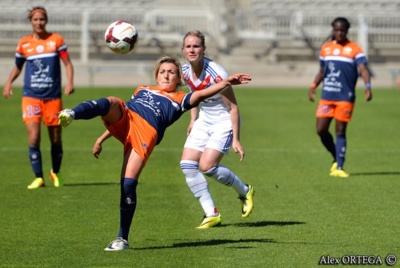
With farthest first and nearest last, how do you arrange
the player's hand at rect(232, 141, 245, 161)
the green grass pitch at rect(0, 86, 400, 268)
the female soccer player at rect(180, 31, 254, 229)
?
the female soccer player at rect(180, 31, 254, 229) → the player's hand at rect(232, 141, 245, 161) → the green grass pitch at rect(0, 86, 400, 268)

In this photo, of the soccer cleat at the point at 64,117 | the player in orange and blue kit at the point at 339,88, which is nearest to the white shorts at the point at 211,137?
the soccer cleat at the point at 64,117

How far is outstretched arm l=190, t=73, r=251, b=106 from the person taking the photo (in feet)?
31.7

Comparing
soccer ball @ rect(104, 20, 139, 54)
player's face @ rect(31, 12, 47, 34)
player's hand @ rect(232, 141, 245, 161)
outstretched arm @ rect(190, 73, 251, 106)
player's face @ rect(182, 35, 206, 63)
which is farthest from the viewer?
player's face @ rect(31, 12, 47, 34)

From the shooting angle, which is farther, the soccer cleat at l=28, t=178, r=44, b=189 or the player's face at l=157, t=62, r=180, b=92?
the soccer cleat at l=28, t=178, r=44, b=189

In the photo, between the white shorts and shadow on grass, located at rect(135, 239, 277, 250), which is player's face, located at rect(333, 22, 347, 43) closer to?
the white shorts

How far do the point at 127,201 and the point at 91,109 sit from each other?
3.45 feet

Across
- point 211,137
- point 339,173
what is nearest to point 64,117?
point 211,137

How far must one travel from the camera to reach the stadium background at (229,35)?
43812mm

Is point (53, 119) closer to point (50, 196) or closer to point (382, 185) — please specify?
point (50, 196)

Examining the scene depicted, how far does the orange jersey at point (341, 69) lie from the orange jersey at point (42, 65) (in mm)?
4371

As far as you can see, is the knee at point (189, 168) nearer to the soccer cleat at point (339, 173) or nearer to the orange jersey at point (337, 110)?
the soccer cleat at point (339, 173)

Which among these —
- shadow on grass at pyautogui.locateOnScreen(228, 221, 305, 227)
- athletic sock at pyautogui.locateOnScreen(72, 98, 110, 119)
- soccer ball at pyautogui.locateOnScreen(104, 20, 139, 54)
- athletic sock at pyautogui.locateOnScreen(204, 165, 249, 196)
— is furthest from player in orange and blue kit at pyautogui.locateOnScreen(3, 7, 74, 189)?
athletic sock at pyautogui.locateOnScreen(72, 98, 110, 119)

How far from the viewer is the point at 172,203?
13.8m

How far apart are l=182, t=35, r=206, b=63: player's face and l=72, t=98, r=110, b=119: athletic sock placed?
6.12 feet
